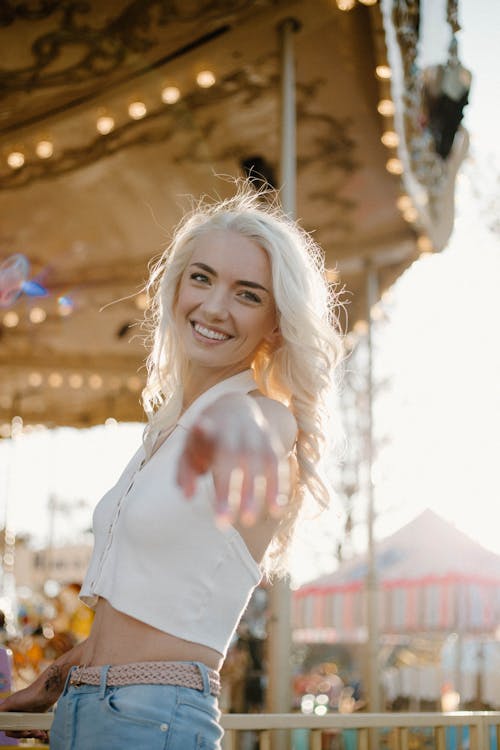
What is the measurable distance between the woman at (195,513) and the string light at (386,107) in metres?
4.07

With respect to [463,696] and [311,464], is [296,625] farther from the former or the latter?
[311,464]

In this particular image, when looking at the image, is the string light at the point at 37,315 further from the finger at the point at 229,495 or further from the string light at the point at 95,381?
the finger at the point at 229,495

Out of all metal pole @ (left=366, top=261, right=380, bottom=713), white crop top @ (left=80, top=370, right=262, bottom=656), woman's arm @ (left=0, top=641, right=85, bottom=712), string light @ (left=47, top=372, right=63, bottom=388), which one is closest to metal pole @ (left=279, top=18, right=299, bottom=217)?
metal pole @ (left=366, top=261, right=380, bottom=713)

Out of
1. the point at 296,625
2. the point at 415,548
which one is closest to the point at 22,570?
the point at 296,625

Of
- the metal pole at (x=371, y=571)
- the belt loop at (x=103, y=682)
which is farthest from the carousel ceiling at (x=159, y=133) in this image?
the belt loop at (x=103, y=682)

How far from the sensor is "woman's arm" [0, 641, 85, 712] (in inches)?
65.7

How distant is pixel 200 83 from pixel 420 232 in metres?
2.44

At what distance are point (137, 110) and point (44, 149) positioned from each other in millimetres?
783

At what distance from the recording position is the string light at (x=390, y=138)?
19.2 ft

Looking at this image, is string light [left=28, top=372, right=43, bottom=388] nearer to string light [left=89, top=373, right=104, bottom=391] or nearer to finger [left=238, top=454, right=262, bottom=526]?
string light [left=89, top=373, right=104, bottom=391]

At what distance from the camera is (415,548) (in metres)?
9.09

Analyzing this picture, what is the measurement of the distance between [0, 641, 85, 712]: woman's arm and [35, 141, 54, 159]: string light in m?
4.88

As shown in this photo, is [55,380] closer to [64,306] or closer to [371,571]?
[64,306]

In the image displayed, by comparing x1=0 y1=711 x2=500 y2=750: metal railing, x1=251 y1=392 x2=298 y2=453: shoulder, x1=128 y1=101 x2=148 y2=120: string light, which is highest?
x1=128 y1=101 x2=148 y2=120: string light
